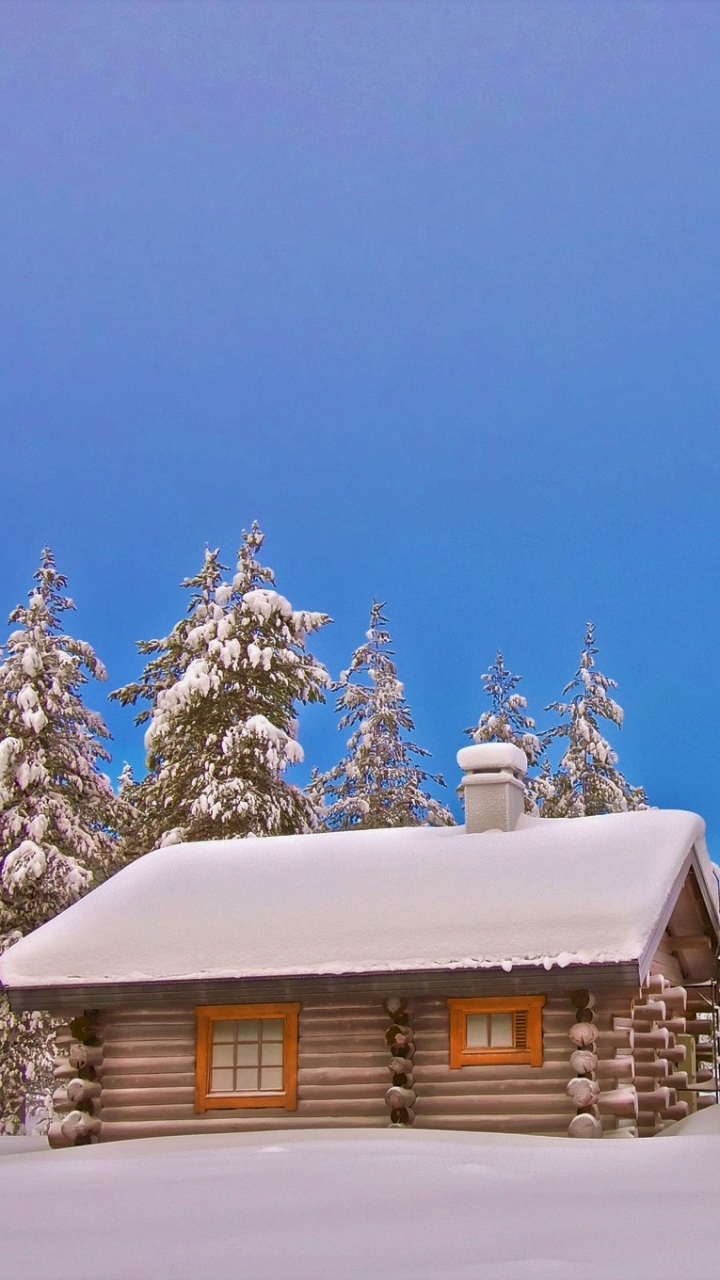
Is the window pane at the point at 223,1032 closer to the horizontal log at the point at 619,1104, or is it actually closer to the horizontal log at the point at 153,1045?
the horizontal log at the point at 153,1045

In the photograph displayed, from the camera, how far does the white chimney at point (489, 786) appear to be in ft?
69.4

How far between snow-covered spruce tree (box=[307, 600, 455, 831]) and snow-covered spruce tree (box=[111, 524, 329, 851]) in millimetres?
4207

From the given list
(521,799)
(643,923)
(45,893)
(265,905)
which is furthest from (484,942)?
(45,893)

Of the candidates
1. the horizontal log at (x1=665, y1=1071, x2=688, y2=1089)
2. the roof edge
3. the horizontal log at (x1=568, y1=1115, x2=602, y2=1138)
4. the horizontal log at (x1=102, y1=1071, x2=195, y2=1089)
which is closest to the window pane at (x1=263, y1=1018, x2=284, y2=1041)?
the roof edge

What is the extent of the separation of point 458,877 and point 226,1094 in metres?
4.15

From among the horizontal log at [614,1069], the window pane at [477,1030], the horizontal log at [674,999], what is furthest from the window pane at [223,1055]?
the horizontal log at [674,999]

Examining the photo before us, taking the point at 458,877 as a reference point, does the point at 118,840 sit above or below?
above

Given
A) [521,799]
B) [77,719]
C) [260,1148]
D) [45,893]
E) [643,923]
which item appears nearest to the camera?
[260,1148]

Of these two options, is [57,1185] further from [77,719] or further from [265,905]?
[77,719]

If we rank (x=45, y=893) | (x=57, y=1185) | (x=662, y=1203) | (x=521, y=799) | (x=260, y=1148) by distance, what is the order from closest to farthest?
(x=662, y=1203) → (x=57, y=1185) → (x=260, y=1148) → (x=521, y=799) → (x=45, y=893)

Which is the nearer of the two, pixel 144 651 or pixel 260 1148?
pixel 260 1148

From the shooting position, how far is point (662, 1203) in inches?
387

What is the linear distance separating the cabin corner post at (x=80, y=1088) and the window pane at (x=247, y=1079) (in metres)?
1.82

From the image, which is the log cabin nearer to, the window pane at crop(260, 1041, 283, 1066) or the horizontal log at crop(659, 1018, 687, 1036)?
the window pane at crop(260, 1041, 283, 1066)
